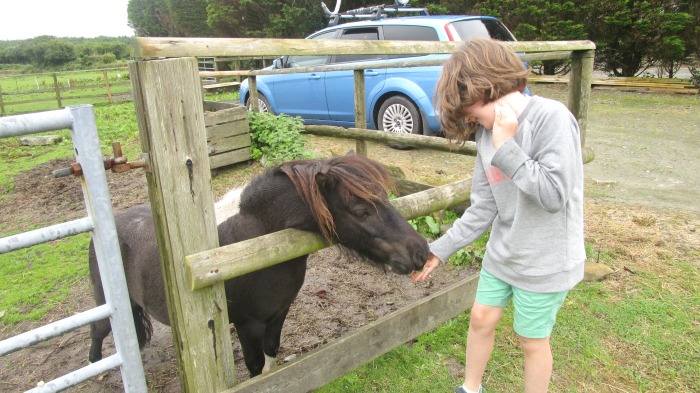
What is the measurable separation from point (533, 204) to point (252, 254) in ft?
3.90

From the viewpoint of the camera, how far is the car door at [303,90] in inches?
323

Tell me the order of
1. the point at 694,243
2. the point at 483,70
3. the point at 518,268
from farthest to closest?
the point at 694,243 → the point at 518,268 → the point at 483,70

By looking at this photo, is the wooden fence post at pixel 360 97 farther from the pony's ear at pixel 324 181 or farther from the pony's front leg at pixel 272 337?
the pony's ear at pixel 324 181

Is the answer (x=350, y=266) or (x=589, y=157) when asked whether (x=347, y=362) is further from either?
(x=589, y=157)

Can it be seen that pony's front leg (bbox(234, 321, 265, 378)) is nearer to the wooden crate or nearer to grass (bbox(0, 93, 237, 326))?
grass (bbox(0, 93, 237, 326))

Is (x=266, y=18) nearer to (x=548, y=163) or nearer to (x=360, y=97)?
(x=360, y=97)

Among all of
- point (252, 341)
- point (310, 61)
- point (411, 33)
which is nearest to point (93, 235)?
point (252, 341)

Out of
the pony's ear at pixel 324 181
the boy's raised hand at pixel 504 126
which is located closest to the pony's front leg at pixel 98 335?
the pony's ear at pixel 324 181

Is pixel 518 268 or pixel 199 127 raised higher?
pixel 199 127

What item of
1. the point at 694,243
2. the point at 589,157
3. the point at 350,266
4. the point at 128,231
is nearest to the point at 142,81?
the point at 128,231

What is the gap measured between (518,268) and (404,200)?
741 mm

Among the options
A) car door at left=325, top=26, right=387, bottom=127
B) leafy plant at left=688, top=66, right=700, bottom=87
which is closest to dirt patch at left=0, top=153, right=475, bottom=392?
car door at left=325, top=26, right=387, bottom=127

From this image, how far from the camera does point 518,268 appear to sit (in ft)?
6.50

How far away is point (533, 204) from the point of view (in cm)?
189
